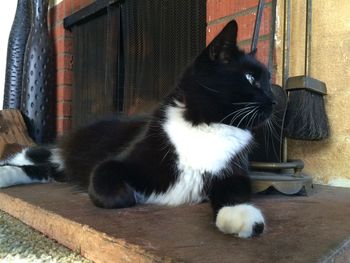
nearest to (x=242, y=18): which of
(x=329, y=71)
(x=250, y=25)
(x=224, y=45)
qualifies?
(x=250, y=25)

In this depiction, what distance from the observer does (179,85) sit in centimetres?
104

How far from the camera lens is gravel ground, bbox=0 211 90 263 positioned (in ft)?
2.59

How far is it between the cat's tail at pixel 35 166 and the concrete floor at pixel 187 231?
26 centimetres

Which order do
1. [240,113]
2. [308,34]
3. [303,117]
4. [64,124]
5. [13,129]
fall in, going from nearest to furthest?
1. [240,113]
2. [303,117]
3. [308,34]
4. [13,129]
5. [64,124]

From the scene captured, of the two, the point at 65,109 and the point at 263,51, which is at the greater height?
the point at 263,51

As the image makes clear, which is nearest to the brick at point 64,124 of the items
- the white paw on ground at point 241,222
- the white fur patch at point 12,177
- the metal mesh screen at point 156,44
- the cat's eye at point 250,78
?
the metal mesh screen at point 156,44

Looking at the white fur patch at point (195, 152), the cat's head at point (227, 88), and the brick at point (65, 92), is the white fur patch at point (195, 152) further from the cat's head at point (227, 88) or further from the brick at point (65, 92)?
the brick at point (65, 92)

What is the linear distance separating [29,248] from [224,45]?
643 mm

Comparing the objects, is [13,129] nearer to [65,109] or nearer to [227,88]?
[65,109]

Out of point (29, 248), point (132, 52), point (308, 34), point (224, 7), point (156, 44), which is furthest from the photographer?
point (132, 52)

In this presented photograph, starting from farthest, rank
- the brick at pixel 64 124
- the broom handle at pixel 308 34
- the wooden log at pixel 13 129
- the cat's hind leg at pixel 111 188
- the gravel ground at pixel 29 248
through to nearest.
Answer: the brick at pixel 64 124 < the wooden log at pixel 13 129 < the broom handle at pixel 308 34 < the cat's hind leg at pixel 111 188 < the gravel ground at pixel 29 248

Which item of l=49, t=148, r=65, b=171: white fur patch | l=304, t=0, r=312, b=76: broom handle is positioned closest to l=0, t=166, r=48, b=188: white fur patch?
l=49, t=148, r=65, b=171: white fur patch

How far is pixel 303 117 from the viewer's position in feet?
3.85

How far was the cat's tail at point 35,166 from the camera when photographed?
1.39m
